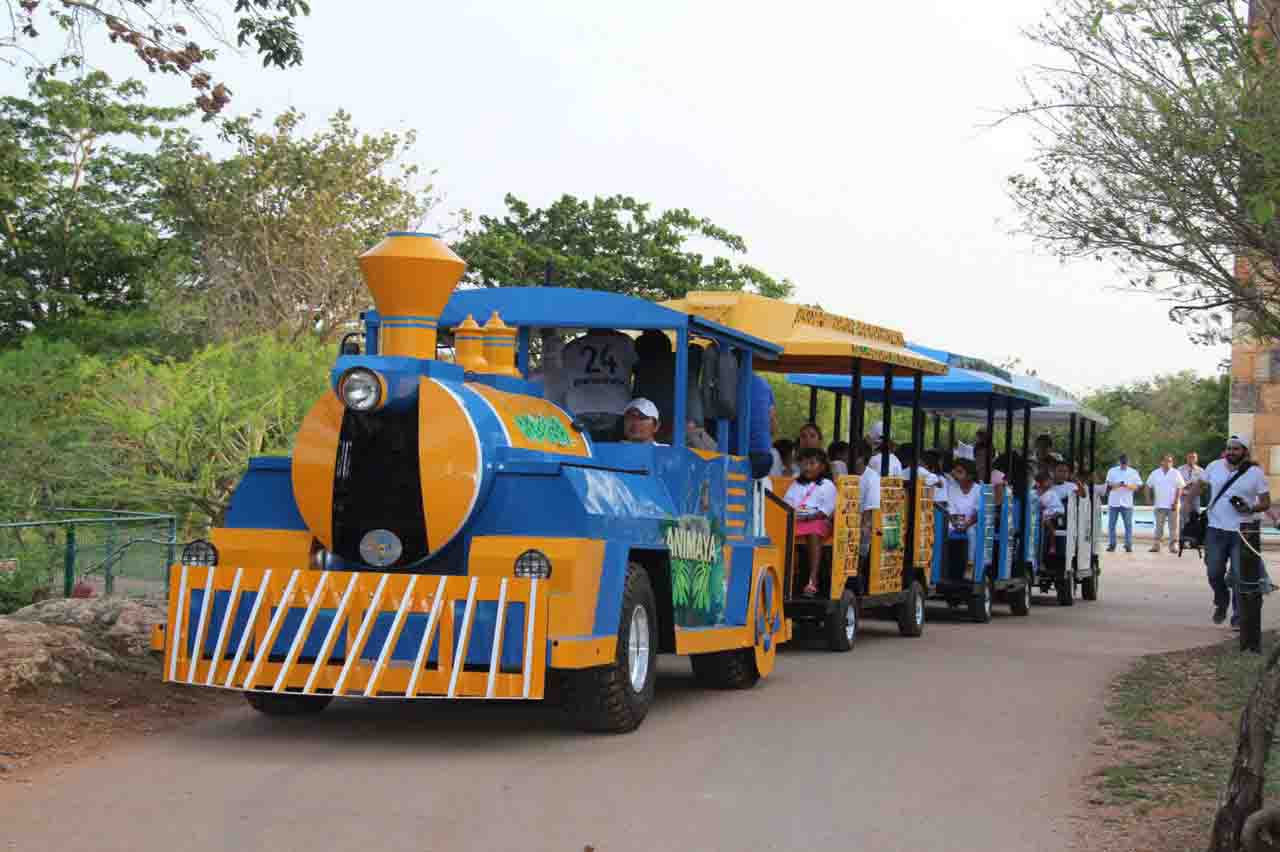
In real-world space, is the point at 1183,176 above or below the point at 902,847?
above

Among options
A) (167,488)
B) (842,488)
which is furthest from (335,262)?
(842,488)

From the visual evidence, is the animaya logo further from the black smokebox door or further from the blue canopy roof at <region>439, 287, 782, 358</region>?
the blue canopy roof at <region>439, 287, 782, 358</region>

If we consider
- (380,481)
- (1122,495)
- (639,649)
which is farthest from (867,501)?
(1122,495)

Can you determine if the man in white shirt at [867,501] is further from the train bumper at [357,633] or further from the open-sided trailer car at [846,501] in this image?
the train bumper at [357,633]

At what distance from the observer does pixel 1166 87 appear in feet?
47.5

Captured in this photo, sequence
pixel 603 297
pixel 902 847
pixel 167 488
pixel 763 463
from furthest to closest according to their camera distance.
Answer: pixel 167 488, pixel 763 463, pixel 603 297, pixel 902 847

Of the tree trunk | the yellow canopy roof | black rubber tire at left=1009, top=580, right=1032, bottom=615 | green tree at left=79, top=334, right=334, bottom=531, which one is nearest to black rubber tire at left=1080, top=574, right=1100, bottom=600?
black rubber tire at left=1009, top=580, right=1032, bottom=615

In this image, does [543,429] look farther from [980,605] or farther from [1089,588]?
[1089,588]

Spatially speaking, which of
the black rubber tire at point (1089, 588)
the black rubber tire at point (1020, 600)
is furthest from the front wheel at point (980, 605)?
the black rubber tire at point (1089, 588)

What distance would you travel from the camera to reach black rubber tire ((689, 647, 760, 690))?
40.7 feet

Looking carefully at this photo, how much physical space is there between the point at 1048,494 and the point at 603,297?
12.9m

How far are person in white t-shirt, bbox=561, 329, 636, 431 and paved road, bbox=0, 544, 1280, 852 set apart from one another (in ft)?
6.28

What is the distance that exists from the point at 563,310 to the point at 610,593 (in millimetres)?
2513

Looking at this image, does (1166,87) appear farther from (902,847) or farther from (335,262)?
(335,262)
